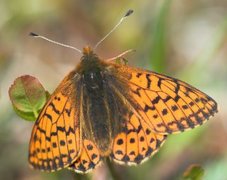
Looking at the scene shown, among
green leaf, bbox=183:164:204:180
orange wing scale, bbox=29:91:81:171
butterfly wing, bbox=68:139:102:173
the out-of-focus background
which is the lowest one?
green leaf, bbox=183:164:204:180

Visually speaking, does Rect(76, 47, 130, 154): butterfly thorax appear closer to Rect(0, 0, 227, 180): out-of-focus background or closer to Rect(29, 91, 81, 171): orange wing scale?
Rect(29, 91, 81, 171): orange wing scale

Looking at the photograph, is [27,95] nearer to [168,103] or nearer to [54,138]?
[54,138]

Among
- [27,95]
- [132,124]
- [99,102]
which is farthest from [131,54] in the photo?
[27,95]

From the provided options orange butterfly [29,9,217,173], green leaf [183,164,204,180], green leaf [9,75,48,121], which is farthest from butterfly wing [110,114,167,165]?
green leaf [9,75,48,121]

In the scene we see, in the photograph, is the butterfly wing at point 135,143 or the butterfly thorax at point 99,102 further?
the butterfly thorax at point 99,102

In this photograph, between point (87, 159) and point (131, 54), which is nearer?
point (87, 159)

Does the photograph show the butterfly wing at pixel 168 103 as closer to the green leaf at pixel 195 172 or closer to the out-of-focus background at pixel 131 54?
the green leaf at pixel 195 172

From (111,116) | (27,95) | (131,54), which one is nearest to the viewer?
(27,95)

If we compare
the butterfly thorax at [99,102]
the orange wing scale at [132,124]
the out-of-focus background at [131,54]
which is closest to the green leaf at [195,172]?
the orange wing scale at [132,124]
